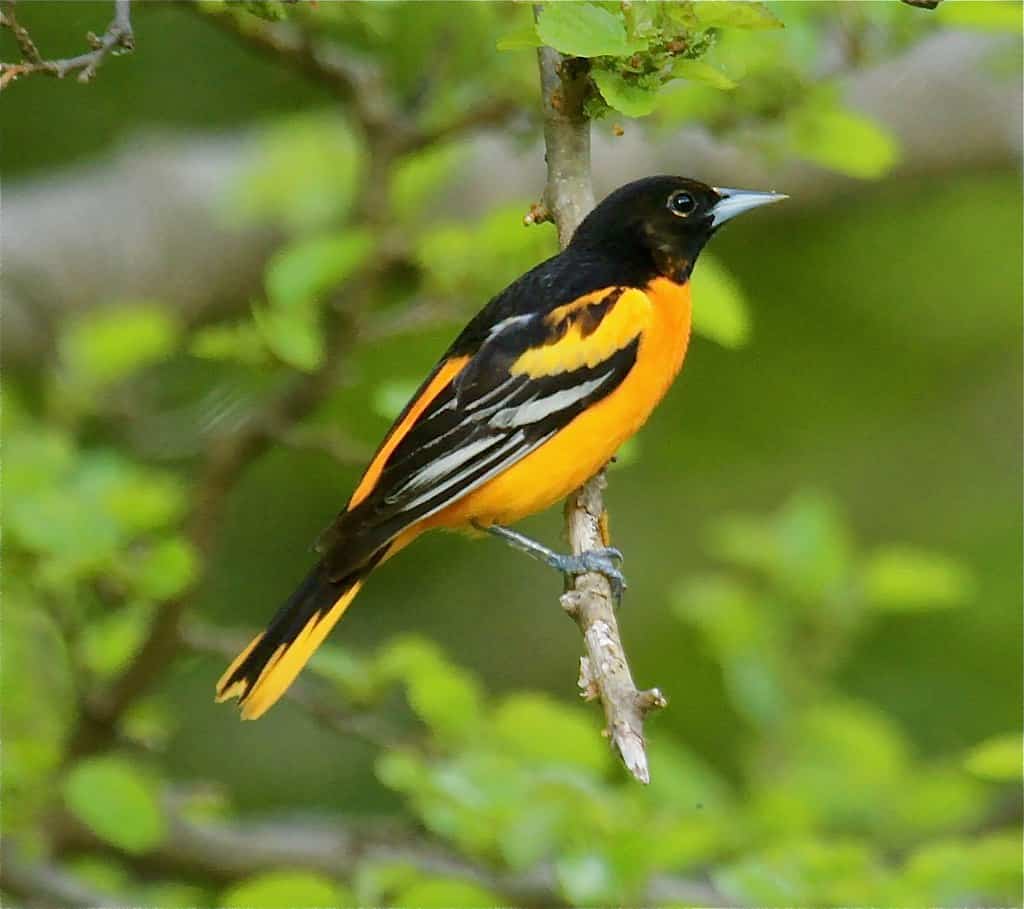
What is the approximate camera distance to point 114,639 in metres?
4.18

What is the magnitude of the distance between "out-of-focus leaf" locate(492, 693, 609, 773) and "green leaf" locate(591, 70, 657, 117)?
6.00ft

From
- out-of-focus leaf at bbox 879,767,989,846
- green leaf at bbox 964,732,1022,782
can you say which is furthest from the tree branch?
out-of-focus leaf at bbox 879,767,989,846

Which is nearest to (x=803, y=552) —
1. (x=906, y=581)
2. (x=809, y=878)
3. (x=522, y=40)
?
(x=906, y=581)

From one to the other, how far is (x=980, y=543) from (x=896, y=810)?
8.60 feet

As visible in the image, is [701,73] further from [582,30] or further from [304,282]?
[304,282]

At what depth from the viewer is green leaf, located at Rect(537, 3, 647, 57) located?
264 cm

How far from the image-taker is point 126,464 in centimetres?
423

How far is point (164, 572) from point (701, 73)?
5.93 ft

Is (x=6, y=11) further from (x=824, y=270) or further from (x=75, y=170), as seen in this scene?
(x=824, y=270)

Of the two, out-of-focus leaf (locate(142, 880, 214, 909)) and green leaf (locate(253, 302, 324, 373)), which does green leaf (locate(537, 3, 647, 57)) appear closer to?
green leaf (locate(253, 302, 324, 373))

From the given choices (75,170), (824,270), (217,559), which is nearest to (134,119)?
(75,170)

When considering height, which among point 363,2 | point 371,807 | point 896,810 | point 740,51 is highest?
point 363,2

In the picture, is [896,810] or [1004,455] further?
[1004,455]

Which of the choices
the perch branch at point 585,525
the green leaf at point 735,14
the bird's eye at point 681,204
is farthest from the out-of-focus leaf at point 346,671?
the green leaf at point 735,14
